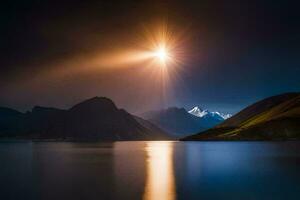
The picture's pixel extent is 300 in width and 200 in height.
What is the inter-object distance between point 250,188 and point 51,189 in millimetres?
33864

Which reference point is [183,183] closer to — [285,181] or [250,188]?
[250,188]

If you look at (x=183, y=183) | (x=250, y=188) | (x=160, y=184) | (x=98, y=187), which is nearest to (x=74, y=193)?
(x=98, y=187)

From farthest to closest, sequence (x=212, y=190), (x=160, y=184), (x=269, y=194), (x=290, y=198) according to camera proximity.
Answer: (x=160, y=184) < (x=212, y=190) < (x=269, y=194) < (x=290, y=198)

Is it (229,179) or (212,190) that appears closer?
(212,190)

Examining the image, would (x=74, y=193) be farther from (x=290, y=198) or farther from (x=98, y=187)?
(x=290, y=198)

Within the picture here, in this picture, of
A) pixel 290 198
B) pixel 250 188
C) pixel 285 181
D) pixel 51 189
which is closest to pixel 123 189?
pixel 51 189

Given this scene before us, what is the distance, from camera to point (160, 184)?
220 ft

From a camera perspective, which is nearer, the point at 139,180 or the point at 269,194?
the point at 269,194

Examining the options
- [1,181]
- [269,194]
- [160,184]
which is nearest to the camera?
[269,194]

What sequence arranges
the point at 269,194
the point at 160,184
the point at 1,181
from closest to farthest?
the point at 269,194
the point at 160,184
the point at 1,181

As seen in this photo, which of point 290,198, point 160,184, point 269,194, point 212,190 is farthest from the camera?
point 160,184

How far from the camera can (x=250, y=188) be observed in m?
61.7

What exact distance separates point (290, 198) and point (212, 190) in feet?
42.0

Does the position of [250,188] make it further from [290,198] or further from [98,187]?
[98,187]
